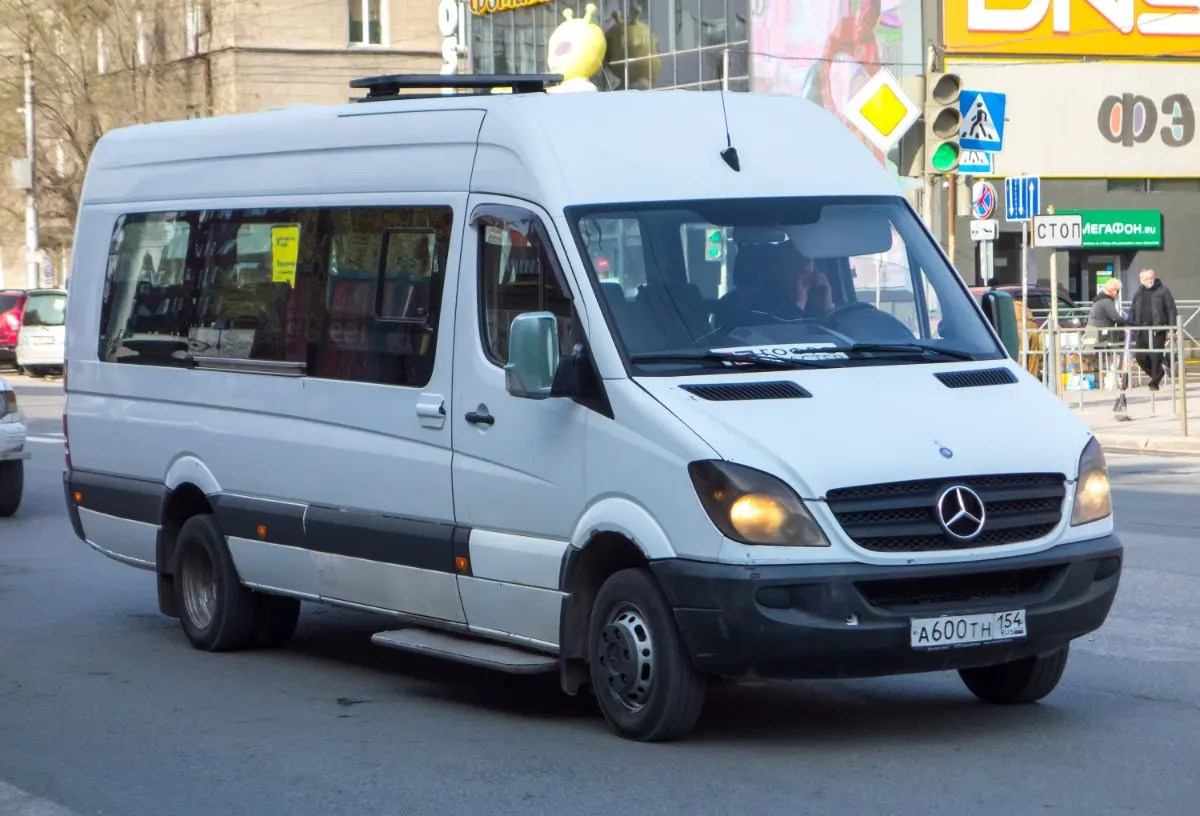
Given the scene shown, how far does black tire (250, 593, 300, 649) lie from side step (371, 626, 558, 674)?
1.45m

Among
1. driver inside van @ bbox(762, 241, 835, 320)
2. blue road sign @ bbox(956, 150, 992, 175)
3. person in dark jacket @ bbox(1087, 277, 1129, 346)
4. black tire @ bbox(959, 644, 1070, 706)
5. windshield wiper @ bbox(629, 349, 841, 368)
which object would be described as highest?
blue road sign @ bbox(956, 150, 992, 175)

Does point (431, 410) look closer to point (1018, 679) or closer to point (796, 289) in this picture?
point (796, 289)

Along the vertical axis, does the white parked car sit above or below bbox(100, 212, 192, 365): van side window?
below

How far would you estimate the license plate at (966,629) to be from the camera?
6.90 m

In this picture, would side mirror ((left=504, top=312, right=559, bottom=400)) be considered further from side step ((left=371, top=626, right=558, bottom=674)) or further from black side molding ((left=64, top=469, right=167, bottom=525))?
→ black side molding ((left=64, top=469, right=167, bottom=525))

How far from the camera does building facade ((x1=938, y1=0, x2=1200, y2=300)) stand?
1618 inches

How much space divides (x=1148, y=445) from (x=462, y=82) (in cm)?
1389

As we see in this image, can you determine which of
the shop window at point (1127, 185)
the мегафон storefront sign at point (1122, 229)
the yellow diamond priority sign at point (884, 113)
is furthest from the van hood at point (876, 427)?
the shop window at point (1127, 185)

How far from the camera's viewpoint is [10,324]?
46.3m

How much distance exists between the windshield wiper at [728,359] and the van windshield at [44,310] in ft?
121

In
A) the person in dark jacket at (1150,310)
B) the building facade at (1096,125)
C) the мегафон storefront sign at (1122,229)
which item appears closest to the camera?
the person in dark jacket at (1150,310)

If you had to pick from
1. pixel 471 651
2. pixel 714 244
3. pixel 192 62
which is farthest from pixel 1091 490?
pixel 192 62

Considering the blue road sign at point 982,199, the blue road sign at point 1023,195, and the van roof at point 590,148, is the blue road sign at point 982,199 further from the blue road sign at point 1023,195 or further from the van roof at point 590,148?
the van roof at point 590,148

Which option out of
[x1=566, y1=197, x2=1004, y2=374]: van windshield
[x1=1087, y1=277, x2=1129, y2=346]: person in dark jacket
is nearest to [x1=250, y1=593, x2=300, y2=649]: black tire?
[x1=566, y1=197, x2=1004, y2=374]: van windshield
